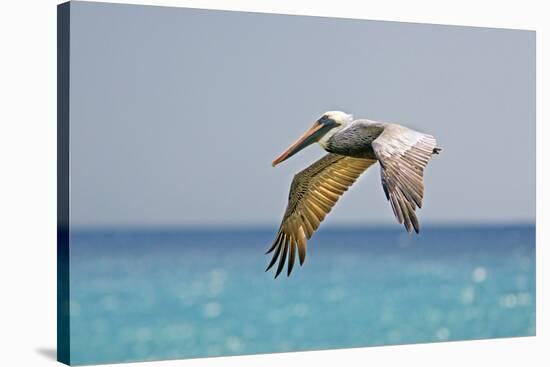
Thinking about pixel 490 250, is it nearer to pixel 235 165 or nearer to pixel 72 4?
pixel 235 165

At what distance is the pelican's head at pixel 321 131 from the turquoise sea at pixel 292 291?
684mm

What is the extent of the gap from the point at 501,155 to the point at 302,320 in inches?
93.8

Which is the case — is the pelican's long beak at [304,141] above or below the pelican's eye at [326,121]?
below

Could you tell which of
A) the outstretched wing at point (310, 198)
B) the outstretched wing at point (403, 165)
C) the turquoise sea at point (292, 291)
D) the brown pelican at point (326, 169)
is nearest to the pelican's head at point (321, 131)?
the brown pelican at point (326, 169)

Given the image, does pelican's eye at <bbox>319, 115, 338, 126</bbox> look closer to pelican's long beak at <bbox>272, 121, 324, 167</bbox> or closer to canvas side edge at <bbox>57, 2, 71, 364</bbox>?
pelican's long beak at <bbox>272, 121, 324, 167</bbox>

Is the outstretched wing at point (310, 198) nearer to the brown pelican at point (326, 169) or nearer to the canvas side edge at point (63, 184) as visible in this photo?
the brown pelican at point (326, 169)

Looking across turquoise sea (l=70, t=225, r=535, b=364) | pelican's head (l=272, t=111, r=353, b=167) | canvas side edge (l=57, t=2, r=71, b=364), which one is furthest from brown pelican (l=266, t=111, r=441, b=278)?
canvas side edge (l=57, t=2, r=71, b=364)

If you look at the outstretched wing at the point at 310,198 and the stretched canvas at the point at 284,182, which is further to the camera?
the outstretched wing at the point at 310,198

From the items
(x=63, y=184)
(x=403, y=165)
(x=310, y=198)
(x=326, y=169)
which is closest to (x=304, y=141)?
(x=326, y=169)

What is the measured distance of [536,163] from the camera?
39.4 ft

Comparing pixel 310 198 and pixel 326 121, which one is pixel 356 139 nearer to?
pixel 326 121

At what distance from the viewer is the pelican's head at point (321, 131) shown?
10852mm

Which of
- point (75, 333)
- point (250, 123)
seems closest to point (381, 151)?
point (250, 123)

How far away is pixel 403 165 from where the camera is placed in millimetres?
9531
